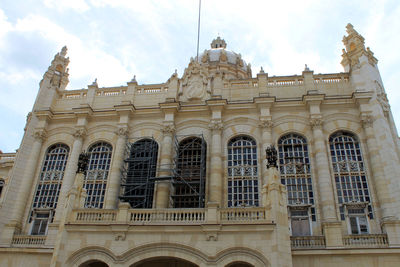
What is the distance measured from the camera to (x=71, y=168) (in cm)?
2700

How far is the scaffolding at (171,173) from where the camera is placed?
25.2m

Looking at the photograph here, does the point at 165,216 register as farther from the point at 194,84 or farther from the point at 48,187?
the point at 194,84

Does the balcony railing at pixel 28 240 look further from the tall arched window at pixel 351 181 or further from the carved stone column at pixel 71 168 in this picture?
the tall arched window at pixel 351 181

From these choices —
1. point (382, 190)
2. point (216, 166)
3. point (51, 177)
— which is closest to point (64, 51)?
point (51, 177)

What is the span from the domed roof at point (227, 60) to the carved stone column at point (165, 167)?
2419cm

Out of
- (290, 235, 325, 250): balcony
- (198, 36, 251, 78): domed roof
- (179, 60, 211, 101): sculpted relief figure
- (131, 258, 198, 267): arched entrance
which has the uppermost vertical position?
(198, 36, 251, 78): domed roof

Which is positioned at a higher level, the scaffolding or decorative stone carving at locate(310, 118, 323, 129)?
decorative stone carving at locate(310, 118, 323, 129)

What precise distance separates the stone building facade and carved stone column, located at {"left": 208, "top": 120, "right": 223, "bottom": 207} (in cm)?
8

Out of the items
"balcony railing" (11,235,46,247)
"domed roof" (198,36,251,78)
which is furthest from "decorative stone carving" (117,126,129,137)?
"domed roof" (198,36,251,78)

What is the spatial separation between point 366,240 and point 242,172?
28.3ft

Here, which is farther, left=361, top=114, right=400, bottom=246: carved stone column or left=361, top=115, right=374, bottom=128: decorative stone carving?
left=361, top=115, right=374, bottom=128: decorative stone carving

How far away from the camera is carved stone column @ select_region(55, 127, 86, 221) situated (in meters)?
25.5

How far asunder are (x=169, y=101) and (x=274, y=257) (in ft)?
49.4

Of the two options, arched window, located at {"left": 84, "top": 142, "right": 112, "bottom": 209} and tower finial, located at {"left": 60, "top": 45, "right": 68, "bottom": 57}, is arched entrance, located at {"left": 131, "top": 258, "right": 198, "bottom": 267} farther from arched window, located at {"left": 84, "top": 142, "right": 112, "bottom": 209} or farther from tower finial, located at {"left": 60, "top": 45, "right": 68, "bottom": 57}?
tower finial, located at {"left": 60, "top": 45, "right": 68, "bottom": 57}
